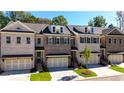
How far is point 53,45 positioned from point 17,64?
357cm

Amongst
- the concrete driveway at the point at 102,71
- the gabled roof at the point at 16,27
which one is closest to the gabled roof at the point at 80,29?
the concrete driveway at the point at 102,71

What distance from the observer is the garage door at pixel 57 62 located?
16.3 metres

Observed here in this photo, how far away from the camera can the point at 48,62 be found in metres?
16.2

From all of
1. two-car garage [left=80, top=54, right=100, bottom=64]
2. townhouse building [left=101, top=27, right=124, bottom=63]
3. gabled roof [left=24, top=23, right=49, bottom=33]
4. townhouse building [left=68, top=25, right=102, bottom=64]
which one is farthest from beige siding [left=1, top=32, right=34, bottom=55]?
townhouse building [left=101, top=27, right=124, bottom=63]

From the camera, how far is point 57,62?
1642cm

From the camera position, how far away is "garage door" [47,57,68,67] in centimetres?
1627

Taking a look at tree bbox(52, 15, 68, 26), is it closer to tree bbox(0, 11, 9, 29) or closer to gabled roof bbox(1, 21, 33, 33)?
gabled roof bbox(1, 21, 33, 33)

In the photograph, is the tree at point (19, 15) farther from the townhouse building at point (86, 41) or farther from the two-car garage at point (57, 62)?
the townhouse building at point (86, 41)

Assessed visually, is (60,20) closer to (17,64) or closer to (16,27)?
(16,27)

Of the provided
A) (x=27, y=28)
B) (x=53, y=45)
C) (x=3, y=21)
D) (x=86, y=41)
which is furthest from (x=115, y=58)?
(x=3, y=21)

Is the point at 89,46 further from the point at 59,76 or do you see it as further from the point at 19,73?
the point at 19,73

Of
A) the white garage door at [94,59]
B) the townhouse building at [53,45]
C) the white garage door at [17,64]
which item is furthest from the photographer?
the white garage door at [94,59]

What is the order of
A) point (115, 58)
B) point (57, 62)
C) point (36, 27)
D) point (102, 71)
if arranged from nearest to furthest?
1. point (102, 71)
2. point (57, 62)
3. point (36, 27)
4. point (115, 58)
